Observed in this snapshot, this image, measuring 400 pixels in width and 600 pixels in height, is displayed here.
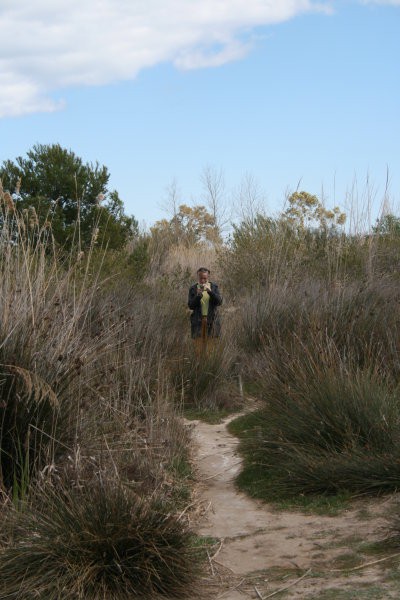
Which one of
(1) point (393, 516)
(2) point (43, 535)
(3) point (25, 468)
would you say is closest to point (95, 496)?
(2) point (43, 535)

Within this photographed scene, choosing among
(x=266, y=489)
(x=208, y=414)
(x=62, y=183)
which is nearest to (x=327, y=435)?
(x=266, y=489)

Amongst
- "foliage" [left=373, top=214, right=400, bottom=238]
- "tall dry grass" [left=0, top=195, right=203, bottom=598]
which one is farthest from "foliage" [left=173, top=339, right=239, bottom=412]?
"foliage" [left=373, top=214, right=400, bottom=238]

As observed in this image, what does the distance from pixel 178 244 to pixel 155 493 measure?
21.6m

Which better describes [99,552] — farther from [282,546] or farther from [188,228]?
[188,228]

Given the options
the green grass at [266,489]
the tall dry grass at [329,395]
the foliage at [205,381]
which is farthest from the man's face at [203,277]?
the green grass at [266,489]

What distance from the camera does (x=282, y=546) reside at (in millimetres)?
5531

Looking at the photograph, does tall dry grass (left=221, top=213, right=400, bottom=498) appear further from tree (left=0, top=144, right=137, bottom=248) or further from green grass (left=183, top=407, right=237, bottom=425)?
tree (left=0, top=144, right=137, bottom=248)

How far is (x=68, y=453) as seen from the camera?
5918 millimetres

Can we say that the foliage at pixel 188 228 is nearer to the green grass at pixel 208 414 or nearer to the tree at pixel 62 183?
A: the tree at pixel 62 183

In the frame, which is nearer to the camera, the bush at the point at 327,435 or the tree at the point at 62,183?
the bush at the point at 327,435

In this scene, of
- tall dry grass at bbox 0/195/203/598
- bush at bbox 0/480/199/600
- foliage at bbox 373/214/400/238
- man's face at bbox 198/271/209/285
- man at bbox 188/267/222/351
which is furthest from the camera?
foliage at bbox 373/214/400/238

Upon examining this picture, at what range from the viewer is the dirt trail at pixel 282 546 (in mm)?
4707

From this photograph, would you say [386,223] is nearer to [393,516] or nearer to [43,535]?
[393,516]

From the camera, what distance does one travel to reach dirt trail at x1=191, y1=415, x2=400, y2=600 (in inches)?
185
